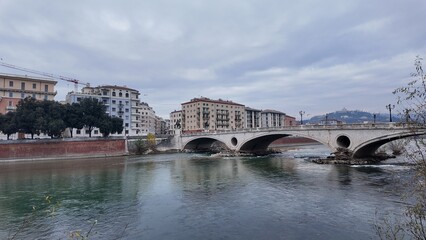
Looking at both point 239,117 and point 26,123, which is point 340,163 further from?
point 239,117

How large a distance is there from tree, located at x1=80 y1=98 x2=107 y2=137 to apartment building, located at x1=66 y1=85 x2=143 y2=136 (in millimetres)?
17898

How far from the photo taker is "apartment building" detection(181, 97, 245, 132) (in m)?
112

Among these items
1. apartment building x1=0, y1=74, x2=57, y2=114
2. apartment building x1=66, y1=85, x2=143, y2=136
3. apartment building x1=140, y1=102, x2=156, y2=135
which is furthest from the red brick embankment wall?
apartment building x1=140, y1=102, x2=156, y2=135

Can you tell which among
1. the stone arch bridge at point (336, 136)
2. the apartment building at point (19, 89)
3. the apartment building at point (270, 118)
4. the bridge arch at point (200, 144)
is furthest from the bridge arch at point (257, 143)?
the apartment building at point (270, 118)

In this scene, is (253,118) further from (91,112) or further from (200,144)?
(91,112)

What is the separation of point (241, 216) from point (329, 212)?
15.6ft

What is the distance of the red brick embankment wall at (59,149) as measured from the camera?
53562 millimetres

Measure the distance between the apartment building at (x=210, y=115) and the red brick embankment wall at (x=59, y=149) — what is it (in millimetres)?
46894

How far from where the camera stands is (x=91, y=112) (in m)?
63.8

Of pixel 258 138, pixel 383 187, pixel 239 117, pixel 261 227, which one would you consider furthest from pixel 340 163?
pixel 239 117

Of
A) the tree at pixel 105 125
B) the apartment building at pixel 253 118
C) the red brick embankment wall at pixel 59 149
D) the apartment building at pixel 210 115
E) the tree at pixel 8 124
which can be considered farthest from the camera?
the apartment building at pixel 253 118

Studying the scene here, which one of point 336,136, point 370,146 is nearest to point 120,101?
point 336,136

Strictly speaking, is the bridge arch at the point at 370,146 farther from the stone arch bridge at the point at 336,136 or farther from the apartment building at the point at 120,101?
the apartment building at the point at 120,101

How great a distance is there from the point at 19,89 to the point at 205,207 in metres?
71.7
